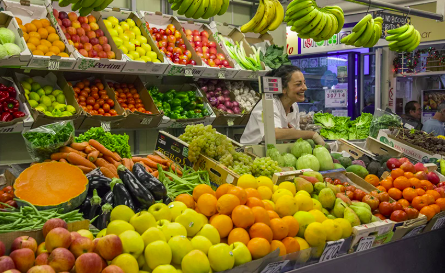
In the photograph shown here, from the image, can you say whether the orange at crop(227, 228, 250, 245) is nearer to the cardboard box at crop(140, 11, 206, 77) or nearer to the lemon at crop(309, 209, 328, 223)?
the lemon at crop(309, 209, 328, 223)

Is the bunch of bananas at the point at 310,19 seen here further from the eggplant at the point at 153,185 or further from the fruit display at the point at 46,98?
the eggplant at the point at 153,185

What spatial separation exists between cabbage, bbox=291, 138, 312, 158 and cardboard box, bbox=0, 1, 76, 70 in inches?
88.8

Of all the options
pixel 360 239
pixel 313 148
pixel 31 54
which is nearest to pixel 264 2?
pixel 313 148

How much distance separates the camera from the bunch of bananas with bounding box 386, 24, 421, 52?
5.76 metres

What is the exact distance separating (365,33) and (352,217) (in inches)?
136

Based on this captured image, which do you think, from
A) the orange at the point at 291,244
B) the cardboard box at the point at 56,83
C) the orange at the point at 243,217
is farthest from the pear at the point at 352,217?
the cardboard box at the point at 56,83

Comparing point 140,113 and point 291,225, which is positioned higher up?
point 140,113

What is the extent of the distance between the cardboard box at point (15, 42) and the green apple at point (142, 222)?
2692 mm

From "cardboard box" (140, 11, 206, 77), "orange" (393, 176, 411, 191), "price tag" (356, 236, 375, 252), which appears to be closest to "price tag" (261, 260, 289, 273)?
"price tag" (356, 236, 375, 252)

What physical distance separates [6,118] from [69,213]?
7.96ft

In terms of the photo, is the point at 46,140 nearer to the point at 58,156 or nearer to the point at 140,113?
the point at 58,156

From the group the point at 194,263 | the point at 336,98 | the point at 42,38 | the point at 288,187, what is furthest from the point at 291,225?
the point at 336,98

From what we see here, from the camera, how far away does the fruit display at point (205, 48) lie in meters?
A: 5.73

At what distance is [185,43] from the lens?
5.67 metres
